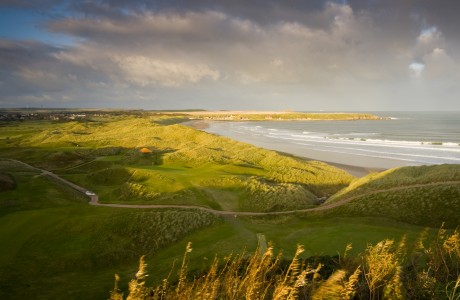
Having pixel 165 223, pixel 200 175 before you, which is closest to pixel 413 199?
pixel 165 223

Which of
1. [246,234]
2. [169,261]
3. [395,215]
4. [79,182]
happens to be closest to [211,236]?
[246,234]

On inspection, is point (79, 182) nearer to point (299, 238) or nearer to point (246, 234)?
point (246, 234)

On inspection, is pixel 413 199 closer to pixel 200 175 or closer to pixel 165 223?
pixel 165 223

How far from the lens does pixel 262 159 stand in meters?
69.0

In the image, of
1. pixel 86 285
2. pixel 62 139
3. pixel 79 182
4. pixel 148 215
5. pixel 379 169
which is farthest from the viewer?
pixel 62 139

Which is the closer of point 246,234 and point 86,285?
point 86,285

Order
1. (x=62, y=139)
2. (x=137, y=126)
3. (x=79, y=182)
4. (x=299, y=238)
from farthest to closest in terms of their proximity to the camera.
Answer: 1. (x=137, y=126)
2. (x=62, y=139)
3. (x=79, y=182)
4. (x=299, y=238)

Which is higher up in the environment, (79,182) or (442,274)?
(442,274)

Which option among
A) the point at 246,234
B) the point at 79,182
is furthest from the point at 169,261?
the point at 79,182

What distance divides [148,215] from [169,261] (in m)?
7.68

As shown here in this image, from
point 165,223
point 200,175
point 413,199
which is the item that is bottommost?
point 165,223

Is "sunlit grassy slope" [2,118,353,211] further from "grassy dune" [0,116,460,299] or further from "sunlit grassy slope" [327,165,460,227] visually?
"sunlit grassy slope" [327,165,460,227]

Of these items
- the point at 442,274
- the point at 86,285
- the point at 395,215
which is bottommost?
the point at 86,285

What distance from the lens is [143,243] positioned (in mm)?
25375
